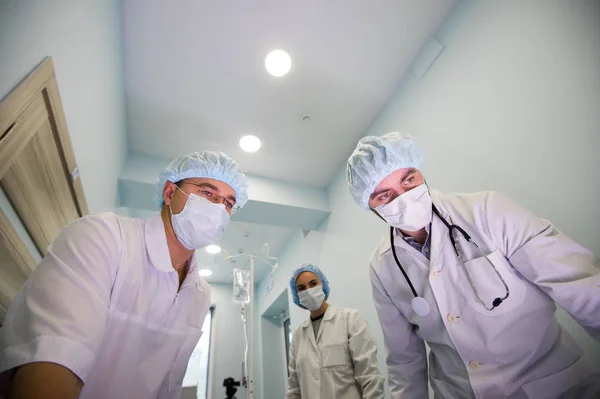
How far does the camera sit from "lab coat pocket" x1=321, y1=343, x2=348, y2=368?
5.49ft

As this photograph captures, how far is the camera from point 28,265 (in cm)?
106

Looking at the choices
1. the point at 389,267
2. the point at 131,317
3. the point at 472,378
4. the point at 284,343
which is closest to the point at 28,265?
the point at 131,317

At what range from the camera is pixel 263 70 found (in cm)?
190

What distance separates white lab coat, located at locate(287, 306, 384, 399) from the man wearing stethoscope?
0.43m

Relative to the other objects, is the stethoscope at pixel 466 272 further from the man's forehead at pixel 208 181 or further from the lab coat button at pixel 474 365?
the man's forehead at pixel 208 181

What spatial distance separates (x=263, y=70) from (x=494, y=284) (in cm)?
173

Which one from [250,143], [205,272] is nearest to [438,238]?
[250,143]

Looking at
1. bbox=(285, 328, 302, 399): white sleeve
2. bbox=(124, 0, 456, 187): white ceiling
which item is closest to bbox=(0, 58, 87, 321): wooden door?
bbox=(124, 0, 456, 187): white ceiling

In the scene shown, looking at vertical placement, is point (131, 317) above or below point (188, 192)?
below

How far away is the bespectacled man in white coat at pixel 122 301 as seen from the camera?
55cm

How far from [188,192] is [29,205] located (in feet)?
1.68

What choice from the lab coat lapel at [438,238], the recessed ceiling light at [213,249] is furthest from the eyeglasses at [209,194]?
→ the recessed ceiling light at [213,249]

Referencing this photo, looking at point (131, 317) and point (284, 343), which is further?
point (284, 343)

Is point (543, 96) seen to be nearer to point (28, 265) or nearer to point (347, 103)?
point (347, 103)
